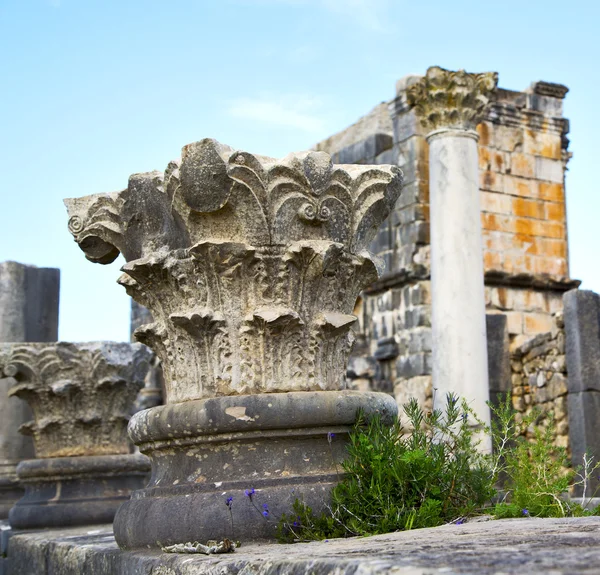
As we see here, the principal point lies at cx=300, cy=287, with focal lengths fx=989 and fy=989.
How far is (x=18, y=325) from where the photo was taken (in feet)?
33.8

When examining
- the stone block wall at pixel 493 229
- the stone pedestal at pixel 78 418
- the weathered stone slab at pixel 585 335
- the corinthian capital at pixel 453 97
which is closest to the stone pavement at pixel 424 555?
the stone pedestal at pixel 78 418

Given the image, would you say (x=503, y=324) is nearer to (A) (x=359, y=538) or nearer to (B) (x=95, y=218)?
(B) (x=95, y=218)

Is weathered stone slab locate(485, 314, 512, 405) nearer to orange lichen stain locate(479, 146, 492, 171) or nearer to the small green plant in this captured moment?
orange lichen stain locate(479, 146, 492, 171)

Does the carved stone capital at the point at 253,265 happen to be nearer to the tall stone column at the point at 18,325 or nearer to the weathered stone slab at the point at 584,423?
the tall stone column at the point at 18,325

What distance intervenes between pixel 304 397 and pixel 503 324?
939 cm

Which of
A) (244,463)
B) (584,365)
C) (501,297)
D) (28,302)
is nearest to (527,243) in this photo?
(501,297)

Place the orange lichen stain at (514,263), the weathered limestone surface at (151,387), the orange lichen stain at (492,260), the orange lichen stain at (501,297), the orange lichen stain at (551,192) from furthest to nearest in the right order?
the weathered limestone surface at (151,387)
the orange lichen stain at (551,192)
the orange lichen stain at (514,263)
the orange lichen stain at (501,297)
the orange lichen stain at (492,260)

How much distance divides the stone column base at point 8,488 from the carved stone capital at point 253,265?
19.8 feet

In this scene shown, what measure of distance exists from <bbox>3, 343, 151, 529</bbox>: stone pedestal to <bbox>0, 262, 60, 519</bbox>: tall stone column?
1.56 m

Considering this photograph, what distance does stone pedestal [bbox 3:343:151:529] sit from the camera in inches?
317

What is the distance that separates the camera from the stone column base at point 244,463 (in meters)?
3.82

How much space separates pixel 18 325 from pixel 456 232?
15.2 ft

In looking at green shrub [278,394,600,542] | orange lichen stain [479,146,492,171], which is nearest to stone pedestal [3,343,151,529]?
green shrub [278,394,600,542]

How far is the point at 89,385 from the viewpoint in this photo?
834cm
